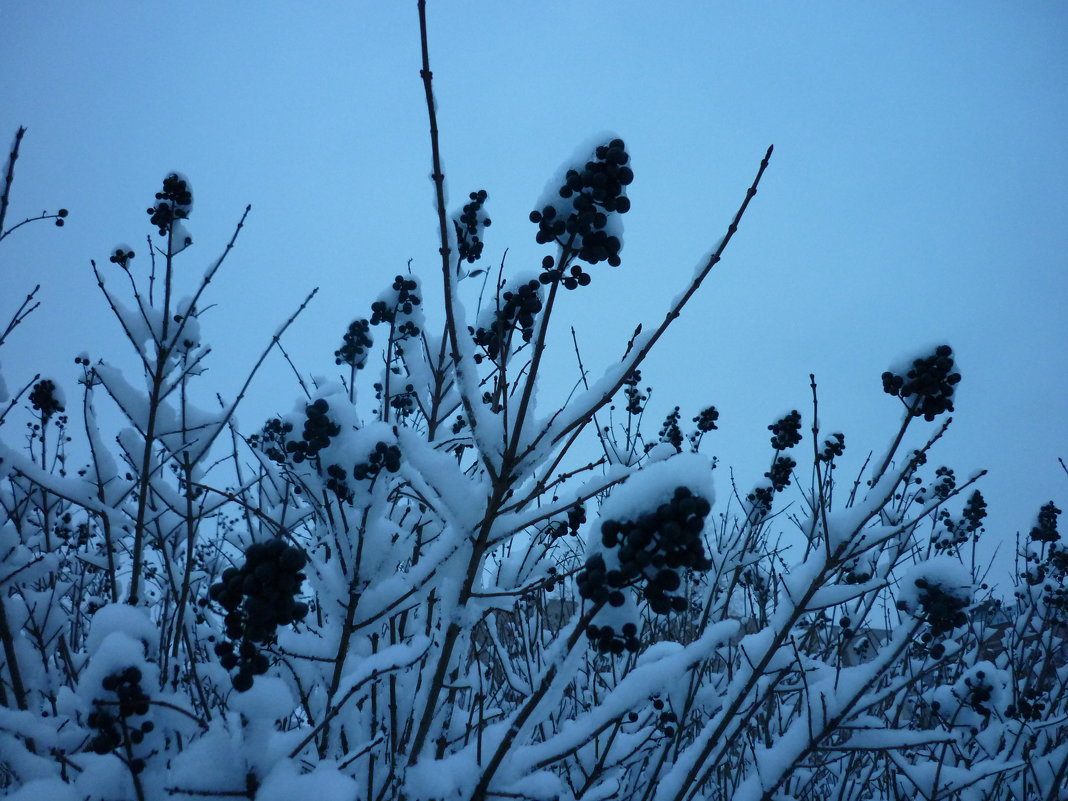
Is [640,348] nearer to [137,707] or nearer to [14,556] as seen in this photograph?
[137,707]

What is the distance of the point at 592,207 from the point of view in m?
1.82

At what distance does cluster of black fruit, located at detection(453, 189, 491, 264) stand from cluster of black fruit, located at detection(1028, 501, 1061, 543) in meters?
6.07

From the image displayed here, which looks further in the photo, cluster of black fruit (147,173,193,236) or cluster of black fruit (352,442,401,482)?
cluster of black fruit (147,173,193,236)

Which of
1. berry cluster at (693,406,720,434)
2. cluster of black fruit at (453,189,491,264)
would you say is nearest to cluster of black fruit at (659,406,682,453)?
berry cluster at (693,406,720,434)

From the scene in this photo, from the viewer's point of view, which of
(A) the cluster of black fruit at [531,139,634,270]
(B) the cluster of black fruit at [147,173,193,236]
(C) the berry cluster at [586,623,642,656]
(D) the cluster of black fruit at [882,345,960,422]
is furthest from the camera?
(B) the cluster of black fruit at [147,173,193,236]

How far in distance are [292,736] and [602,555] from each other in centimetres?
93

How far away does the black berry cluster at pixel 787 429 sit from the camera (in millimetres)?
5113

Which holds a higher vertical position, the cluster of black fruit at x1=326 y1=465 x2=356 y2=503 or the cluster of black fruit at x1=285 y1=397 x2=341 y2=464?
the cluster of black fruit at x1=285 y1=397 x2=341 y2=464

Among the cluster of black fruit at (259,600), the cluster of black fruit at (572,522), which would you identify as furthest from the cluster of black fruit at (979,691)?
the cluster of black fruit at (259,600)

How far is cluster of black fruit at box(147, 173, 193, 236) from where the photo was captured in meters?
3.92

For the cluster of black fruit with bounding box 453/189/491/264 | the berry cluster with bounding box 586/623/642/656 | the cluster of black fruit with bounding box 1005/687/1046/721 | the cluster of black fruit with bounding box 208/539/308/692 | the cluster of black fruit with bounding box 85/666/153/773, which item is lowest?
the cluster of black fruit with bounding box 85/666/153/773

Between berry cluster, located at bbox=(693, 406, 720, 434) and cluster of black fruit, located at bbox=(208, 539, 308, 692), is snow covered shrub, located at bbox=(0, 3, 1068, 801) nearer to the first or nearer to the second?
cluster of black fruit, located at bbox=(208, 539, 308, 692)

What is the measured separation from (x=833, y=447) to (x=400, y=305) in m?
3.89

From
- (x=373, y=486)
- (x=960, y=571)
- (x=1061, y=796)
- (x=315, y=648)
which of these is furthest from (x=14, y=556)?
(x=1061, y=796)
